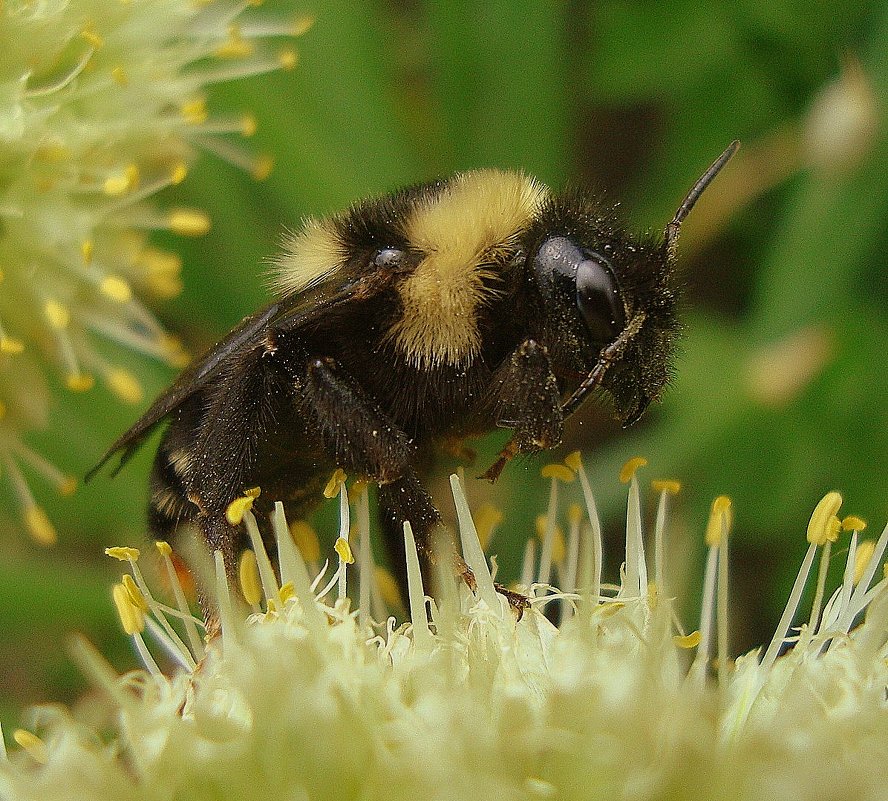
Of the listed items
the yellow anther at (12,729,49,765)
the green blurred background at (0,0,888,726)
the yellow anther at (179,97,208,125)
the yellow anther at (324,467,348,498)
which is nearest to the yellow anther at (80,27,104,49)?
the yellow anther at (179,97,208,125)

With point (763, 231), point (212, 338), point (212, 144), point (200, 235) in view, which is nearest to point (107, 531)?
point (212, 338)

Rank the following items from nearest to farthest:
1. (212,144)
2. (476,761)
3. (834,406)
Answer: (476,761)
(212,144)
(834,406)

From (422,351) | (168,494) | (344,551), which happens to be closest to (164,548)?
(168,494)

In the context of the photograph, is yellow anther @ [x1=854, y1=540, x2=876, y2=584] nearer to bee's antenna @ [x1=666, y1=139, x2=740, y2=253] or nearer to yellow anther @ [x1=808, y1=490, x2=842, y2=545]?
yellow anther @ [x1=808, y1=490, x2=842, y2=545]

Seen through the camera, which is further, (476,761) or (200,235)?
(200,235)

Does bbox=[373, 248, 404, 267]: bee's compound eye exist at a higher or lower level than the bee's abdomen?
higher

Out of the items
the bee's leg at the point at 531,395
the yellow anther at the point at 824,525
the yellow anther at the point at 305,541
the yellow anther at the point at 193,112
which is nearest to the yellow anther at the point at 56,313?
the yellow anther at the point at 193,112

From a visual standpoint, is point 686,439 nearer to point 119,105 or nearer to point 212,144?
point 212,144
